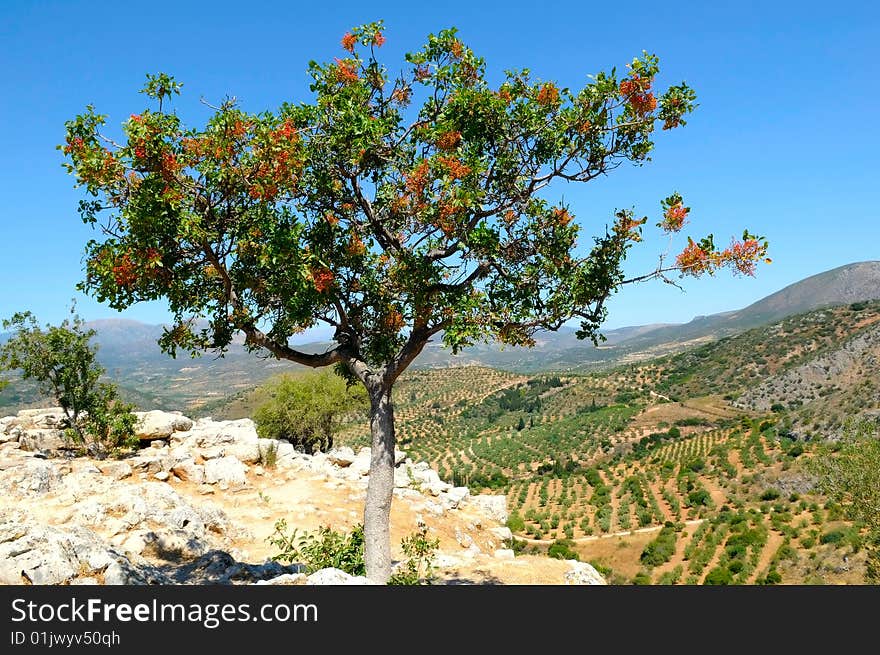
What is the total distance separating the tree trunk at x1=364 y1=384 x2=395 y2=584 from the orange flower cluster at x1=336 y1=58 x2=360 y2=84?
6.38m

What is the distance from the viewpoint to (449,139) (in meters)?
10.2

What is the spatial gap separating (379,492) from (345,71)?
8.70 metres

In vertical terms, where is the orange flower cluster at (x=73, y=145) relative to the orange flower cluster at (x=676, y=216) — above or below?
above

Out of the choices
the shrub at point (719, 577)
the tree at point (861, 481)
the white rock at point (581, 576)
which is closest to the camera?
the white rock at point (581, 576)

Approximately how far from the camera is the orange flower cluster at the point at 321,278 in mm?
9844

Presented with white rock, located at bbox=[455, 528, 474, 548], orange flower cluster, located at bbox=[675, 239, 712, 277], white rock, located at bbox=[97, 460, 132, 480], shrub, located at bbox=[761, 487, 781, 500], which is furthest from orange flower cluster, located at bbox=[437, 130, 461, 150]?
shrub, located at bbox=[761, 487, 781, 500]

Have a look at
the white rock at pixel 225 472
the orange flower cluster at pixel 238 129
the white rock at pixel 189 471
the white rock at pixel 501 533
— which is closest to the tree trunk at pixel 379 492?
the orange flower cluster at pixel 238 129

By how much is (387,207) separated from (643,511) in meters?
58.0

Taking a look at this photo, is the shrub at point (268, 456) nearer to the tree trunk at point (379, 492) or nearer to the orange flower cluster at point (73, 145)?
the tree trunk at point (379, 492)

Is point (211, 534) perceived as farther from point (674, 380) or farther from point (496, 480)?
point (674, 380)

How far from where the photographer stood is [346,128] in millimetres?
9867

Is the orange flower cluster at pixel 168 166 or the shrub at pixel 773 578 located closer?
the orange flower cluster at pixel 168 166

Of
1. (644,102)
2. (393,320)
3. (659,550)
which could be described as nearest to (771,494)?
(659,550)

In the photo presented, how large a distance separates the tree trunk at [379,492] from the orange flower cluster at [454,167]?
459cm
